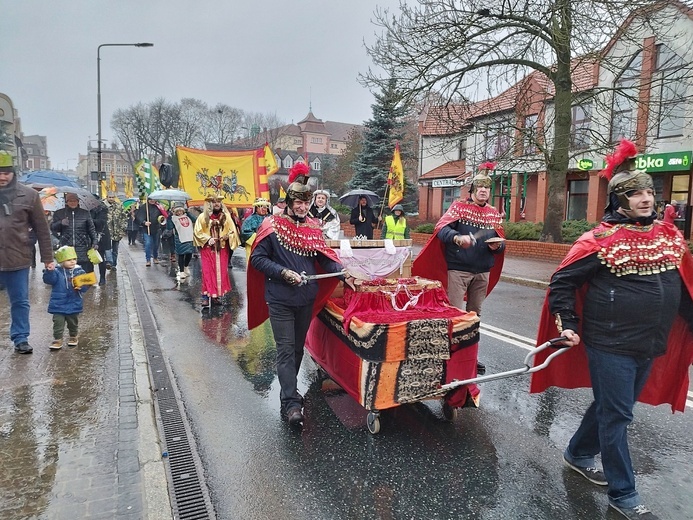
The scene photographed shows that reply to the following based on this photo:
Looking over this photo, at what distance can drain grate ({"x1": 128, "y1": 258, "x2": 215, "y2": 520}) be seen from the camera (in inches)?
125

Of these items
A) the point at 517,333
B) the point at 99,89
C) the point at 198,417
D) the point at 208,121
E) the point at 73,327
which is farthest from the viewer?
the point at 208,121

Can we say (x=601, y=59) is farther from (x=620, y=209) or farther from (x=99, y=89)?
(x=99, y=89)

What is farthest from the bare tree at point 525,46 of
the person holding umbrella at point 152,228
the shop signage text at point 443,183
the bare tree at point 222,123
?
the bare tree at point 222,123

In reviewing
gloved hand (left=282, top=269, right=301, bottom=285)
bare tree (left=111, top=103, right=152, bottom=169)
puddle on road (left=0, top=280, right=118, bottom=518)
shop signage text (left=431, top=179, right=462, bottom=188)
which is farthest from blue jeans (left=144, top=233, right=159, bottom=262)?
bare tree (left=111, top=103, right=152, bottom=169)

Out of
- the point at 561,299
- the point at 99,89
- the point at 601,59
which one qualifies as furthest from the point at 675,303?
the point at 99,89

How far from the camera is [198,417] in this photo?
4.49 m

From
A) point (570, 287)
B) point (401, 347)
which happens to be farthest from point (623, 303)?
point (401, 347)

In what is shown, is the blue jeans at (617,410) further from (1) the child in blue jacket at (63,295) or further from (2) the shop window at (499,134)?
(2) the shop window at (499,134)

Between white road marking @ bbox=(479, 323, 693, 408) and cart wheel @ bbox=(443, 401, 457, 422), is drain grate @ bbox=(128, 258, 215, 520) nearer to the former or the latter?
cart wheel @ bbox=(443, 401, 457, 422)

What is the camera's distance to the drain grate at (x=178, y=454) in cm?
318

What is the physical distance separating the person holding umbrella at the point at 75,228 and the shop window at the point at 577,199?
2187 cm

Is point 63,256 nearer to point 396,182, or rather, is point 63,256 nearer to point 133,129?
point 396,182

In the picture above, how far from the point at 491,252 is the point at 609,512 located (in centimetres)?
300

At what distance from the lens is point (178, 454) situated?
382cm
